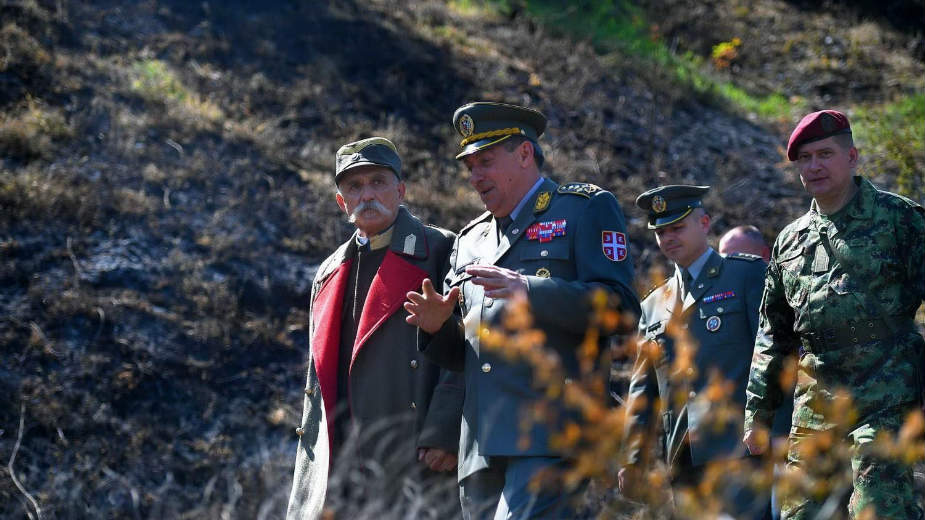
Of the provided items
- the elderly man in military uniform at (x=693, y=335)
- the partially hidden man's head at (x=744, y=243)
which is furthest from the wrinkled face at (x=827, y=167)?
the partially hidden man's head at (x=744, y=243)

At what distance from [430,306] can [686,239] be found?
2329 millimetres

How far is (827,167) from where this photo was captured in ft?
14.3

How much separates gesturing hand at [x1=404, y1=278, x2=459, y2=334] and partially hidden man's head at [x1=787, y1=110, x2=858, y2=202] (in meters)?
1.67

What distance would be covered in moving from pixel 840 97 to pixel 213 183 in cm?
1125

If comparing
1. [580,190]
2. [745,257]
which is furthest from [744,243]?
[580,190]

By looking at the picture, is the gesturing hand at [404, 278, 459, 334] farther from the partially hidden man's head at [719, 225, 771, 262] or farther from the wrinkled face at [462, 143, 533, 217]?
the partially hidden man's head at [719, 225, 771, 262]

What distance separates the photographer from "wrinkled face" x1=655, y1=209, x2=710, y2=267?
5.82 metres

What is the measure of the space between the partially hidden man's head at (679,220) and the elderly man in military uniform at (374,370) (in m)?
1.48

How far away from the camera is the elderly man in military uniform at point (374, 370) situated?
14.6ft

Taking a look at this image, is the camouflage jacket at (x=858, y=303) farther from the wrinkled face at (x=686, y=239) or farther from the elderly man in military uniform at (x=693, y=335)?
the wrinkled face at (x=686, y=239)

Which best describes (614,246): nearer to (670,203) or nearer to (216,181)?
(670,203)

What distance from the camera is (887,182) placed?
12617mm

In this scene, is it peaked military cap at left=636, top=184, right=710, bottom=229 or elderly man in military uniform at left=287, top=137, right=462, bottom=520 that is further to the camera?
peaked military cap at left=636, top=184, right=710, bottom=229

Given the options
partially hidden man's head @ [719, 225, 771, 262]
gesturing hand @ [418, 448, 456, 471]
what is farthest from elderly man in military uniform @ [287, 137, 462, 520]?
partially hidden man's head @ [719, 225, 771, 262]
